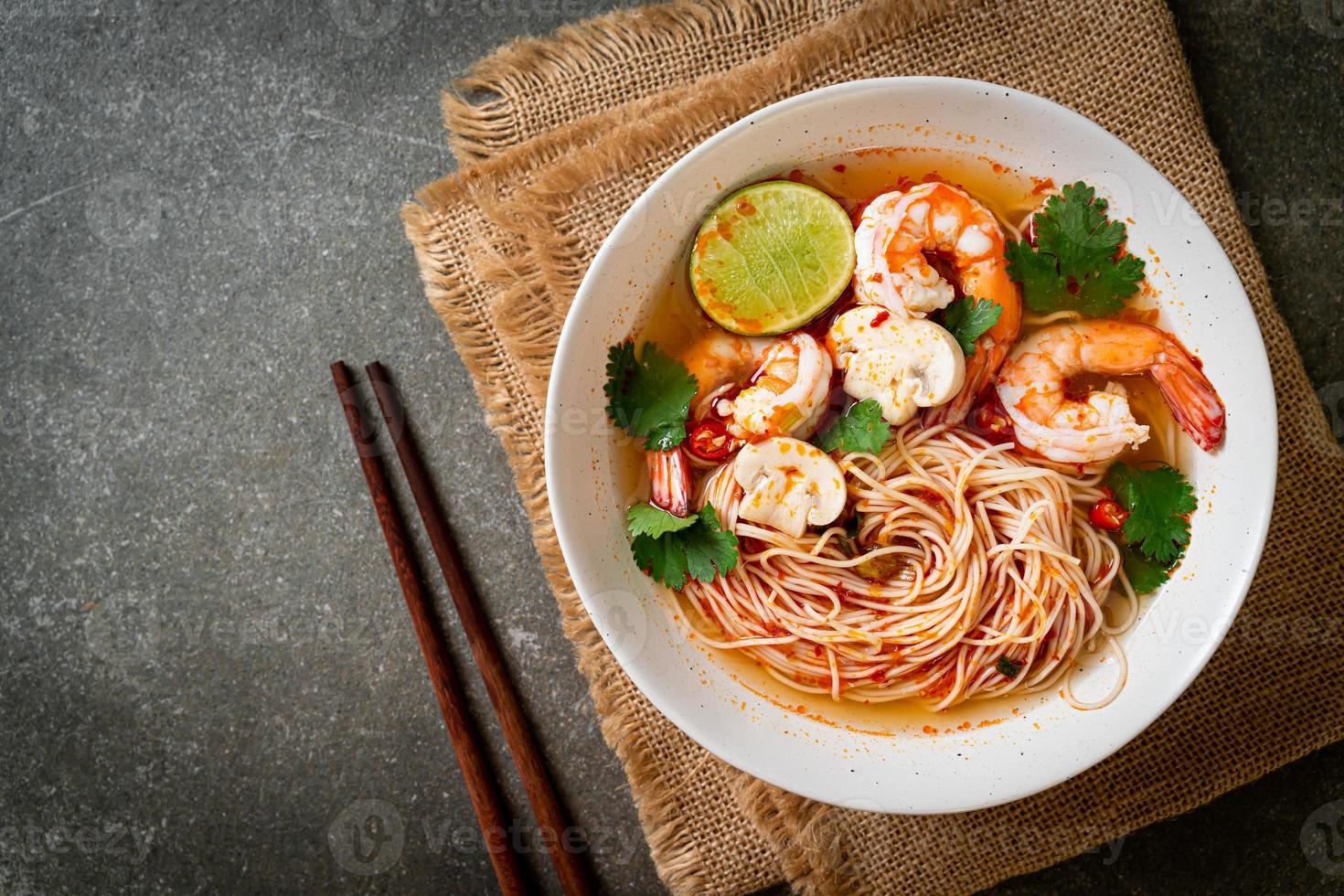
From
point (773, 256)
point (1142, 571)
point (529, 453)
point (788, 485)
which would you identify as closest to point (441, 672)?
point (529, 453)

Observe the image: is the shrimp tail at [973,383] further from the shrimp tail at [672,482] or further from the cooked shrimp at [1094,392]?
the shrimp tail at [672,482]

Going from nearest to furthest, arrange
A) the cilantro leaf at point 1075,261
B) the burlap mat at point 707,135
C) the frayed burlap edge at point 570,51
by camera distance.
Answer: the cilantro leaf at point 1075,261 → the burlap mat at point 707,135 → the frayed burlap edge at point 570,51

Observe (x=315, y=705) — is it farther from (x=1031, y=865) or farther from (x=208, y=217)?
(x=1031, y=865)

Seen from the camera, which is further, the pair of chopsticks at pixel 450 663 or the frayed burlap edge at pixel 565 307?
the pair of chopsticks at pixel 450 663

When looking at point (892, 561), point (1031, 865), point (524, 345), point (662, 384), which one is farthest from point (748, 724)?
point (524, 345)

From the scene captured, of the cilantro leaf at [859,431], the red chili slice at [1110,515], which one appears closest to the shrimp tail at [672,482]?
the cilantro leaf at [859,431]

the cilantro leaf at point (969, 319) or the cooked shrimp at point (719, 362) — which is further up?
the cooked shrimp at point (719, 362)

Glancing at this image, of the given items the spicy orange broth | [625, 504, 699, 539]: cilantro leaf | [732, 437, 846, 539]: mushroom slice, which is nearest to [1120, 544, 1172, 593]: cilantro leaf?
the spicy orange broth

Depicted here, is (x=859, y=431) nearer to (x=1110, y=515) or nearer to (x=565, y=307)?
(x=1110, y=515)
